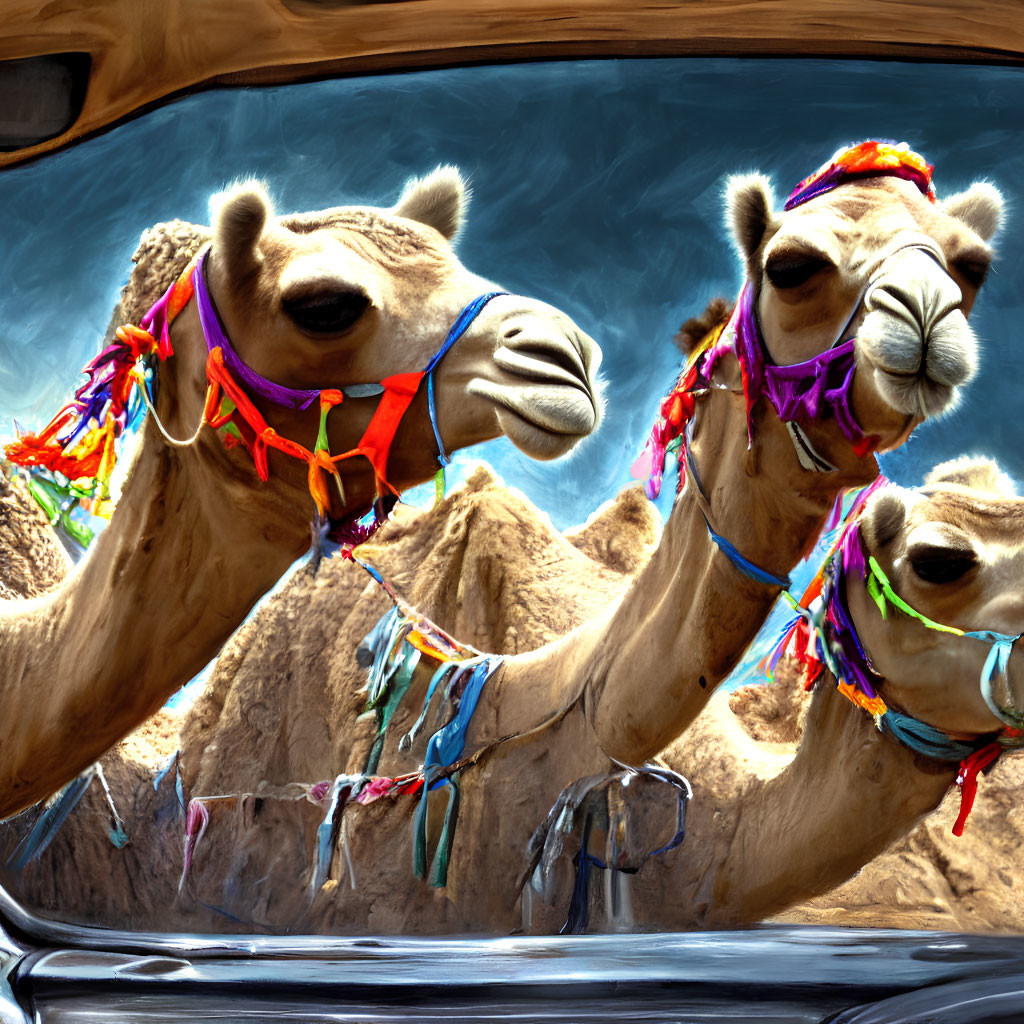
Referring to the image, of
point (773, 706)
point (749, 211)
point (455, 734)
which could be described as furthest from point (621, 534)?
point (749, 211)

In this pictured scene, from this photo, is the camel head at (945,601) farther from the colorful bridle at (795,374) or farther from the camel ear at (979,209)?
the camel ear at (979,209)

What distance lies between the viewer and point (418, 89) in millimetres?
2168

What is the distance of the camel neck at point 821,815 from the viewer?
Result: 1.86m

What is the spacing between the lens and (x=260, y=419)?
159 cm

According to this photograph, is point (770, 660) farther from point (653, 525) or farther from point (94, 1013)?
point (94, 1013)

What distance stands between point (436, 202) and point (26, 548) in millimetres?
959

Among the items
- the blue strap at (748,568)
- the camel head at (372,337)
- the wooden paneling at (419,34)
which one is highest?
the wooden paneling at (419,34)

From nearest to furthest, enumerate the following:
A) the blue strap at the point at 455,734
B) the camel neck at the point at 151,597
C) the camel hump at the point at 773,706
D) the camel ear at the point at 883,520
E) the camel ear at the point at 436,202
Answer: the camel neck at the point at 151,597 → the camel ear at the point at 436,202 → the camel ear at the point at 883,520 → the blue strap at the point at 455,734 → the camel hump at the point at 773,706

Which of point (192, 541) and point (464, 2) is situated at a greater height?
point (464, 2)

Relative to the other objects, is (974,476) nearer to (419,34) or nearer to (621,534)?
(621,534)

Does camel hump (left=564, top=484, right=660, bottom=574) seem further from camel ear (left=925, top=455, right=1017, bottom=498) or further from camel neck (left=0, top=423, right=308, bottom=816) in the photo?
camel neck (left=0, top=423, right=308, bottom=816)

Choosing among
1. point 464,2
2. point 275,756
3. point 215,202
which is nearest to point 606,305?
point 464,2

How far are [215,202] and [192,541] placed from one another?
45 cm

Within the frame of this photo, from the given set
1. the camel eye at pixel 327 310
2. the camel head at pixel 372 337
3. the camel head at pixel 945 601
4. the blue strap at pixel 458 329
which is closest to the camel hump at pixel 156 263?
the camel head at pixel 372 337
